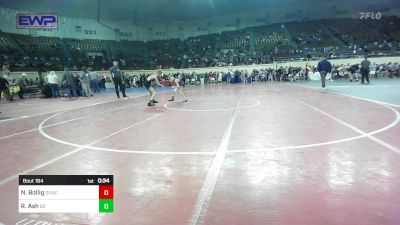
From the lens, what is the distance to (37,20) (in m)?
24.1

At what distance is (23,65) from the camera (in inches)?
1278

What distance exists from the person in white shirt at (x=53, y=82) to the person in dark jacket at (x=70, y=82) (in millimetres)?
670

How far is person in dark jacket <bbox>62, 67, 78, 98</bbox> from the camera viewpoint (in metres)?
21.2

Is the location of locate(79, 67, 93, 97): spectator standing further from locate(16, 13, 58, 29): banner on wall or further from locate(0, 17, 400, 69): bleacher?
locate(0, 17, 400, 69): bleacher

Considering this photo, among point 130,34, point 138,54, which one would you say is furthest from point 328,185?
point 130,34

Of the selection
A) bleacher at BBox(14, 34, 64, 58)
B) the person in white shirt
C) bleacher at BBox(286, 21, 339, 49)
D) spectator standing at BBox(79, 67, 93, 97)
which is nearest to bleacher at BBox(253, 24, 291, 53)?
bleacher at BBox(286, 21, 339, 49)

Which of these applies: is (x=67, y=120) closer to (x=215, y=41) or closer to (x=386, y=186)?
(x=386, y=186)

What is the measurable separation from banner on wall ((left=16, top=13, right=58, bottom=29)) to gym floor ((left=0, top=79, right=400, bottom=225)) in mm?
16048

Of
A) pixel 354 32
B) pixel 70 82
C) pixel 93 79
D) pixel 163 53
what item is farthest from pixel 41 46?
pixel 354 32

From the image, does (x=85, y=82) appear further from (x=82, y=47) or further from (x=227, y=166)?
(x=82, y=47)
